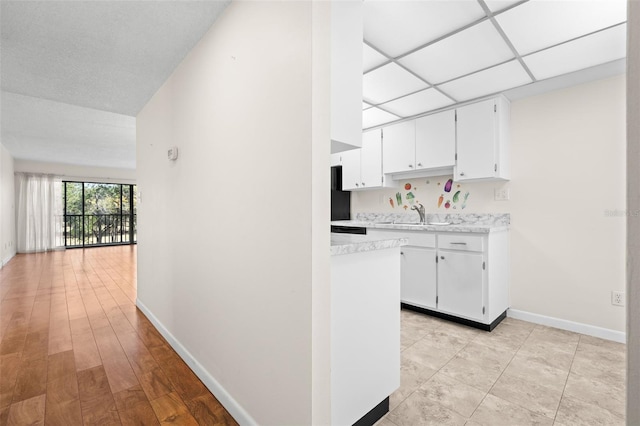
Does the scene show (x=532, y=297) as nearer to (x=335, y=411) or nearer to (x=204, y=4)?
(x=335, y=411)

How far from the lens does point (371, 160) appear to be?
3924 millimetres

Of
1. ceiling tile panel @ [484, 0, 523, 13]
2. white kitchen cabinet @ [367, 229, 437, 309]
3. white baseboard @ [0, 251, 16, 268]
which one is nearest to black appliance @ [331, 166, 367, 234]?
white kitchen cabinet @ [367, 229, 437, 309]

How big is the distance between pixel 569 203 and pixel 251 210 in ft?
9.67

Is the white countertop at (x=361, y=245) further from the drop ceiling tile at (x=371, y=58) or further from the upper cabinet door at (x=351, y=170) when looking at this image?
the upper cabinet door at (x=351, y=170)

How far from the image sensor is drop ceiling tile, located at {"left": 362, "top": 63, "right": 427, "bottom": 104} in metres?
2.40

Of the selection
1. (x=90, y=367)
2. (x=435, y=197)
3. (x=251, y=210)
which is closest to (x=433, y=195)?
(x=435, y=197)

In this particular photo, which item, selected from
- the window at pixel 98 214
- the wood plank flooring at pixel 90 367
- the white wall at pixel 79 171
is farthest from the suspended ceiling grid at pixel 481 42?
the window at pixel 98 214

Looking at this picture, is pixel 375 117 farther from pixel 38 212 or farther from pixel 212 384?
pixel 38 212

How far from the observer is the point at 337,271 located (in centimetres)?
123

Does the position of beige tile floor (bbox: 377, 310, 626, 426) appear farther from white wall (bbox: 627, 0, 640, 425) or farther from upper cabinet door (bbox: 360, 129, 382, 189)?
upper cabinet door (bbox: 360, 129, 382, 189)

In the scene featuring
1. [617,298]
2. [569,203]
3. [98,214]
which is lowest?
[617,298]

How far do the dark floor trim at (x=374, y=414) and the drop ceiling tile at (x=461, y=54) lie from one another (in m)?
2.29

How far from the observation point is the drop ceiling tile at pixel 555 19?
1.66 m

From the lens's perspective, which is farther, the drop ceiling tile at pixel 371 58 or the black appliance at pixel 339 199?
the black appliance at pixel 339 199
